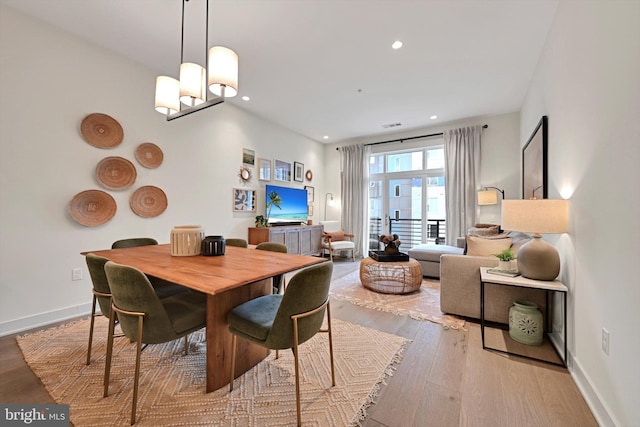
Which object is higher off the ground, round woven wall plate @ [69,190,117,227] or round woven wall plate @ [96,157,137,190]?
round woven wall plate @ [96,157,137,190]

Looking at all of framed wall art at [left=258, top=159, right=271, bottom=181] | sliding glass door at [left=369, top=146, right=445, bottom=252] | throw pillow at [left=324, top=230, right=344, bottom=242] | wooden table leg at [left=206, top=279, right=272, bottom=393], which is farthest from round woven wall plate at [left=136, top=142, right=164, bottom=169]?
sliding glass door at [left=369, top=146, right=445, bottom=252]

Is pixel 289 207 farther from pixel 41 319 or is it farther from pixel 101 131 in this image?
pixel 41 319

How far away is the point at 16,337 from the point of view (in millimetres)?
2156

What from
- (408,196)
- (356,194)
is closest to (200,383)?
(356,194)

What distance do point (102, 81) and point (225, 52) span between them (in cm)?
213

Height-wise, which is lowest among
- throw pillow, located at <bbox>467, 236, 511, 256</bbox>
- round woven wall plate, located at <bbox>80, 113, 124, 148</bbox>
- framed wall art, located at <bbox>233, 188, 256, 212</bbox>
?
throw pillow, located at <bbox>467, 236, 511, 256</bbox>

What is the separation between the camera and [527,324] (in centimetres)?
207

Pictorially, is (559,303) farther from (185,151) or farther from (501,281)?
(185,151)

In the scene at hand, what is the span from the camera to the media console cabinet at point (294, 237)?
4.48 m

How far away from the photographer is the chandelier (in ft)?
5.54

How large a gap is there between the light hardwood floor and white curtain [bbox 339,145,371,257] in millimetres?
3961

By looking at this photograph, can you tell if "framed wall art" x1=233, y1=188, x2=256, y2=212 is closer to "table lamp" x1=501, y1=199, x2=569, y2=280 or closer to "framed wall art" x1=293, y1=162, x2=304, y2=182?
"framed wall art" x1=293, y1=162, x2=304, y2=182

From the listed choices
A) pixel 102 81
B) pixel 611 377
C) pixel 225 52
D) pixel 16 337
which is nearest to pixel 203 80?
pixel 225 52

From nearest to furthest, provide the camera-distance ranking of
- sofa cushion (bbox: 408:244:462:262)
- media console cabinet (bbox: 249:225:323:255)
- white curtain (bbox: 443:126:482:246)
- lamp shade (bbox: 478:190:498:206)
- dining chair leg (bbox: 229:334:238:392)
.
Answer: dining chair leg (bbox: 229:334:238:392)
sofa cushion (bbox: 408:244:462:262)
lamp shade (bbox: 478:190:498:206)
media console cabinet (bbox: 249:225:323:255)
white curtain (bbox: 443:126:482:246)
